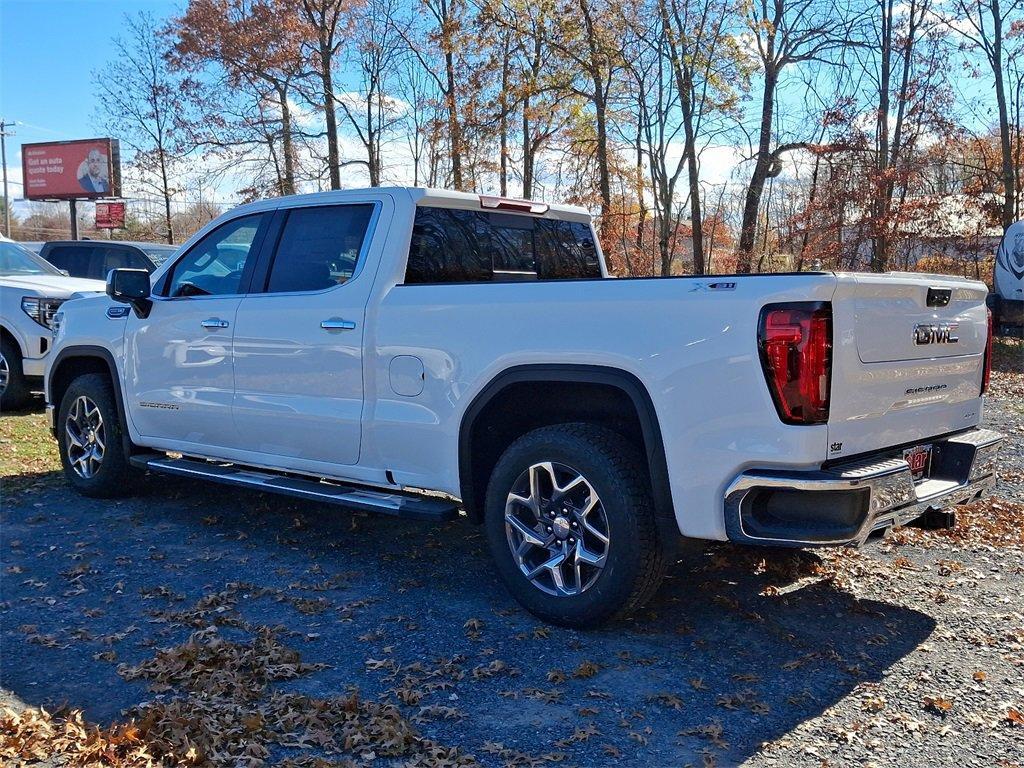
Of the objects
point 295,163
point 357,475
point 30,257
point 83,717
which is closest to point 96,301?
point 357,475

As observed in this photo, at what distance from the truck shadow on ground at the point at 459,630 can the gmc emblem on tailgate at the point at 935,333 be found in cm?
133

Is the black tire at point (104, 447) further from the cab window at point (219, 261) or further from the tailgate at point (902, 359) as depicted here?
the tailgate at point (902, 359)

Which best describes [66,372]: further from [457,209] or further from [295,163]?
[295,163]

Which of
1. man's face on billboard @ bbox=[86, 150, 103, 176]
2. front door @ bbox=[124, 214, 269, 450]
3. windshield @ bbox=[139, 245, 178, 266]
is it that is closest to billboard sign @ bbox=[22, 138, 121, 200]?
man's face on billboard @ bbox=[86, 150, 103, 176]

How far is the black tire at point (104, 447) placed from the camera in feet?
20.9

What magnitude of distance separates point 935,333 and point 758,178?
18020 mm

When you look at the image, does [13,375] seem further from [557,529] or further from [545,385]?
[557,529]

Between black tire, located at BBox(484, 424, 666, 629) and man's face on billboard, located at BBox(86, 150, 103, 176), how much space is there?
115ft

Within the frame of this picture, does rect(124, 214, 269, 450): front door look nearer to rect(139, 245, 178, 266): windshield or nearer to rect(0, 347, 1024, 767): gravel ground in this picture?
rect(0, 347, 1024, 767): gravel ground

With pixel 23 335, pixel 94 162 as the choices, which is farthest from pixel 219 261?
pixel 94 162

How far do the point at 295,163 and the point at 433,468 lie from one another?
2283 centimetres

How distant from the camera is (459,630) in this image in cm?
410

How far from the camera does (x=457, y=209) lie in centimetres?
520

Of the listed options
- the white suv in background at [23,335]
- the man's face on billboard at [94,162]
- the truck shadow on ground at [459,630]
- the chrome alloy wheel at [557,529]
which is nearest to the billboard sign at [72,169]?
the man's face on billboard at [94,162]
